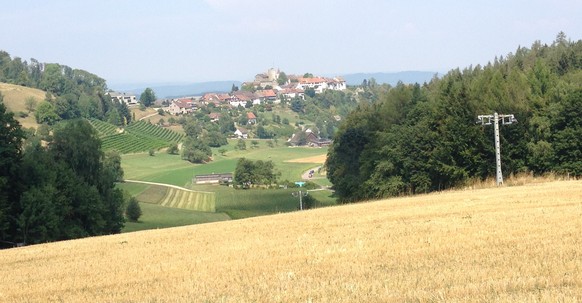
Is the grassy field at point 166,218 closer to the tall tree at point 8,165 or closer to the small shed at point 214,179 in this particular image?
the tall tree at point 8,165

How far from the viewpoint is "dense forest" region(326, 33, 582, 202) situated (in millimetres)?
64250

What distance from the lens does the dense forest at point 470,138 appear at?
6425 centimetres

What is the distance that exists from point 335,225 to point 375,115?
228ft

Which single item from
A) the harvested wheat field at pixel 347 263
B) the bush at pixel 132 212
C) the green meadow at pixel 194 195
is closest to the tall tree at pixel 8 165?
the green meadow at pixel 194 195

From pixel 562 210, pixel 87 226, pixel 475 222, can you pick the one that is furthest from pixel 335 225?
pixel 87 226

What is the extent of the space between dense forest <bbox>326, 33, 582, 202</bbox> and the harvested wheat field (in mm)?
35052

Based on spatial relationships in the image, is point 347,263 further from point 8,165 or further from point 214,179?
point 214,179

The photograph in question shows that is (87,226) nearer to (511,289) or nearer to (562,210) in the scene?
(562,210)

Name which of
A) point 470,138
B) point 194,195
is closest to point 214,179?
point 194,195

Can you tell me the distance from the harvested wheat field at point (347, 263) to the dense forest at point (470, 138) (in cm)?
3505

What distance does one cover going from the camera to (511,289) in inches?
472

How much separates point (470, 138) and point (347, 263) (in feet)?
176

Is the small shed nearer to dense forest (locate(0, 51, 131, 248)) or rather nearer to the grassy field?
the grassy field

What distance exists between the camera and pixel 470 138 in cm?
6844
